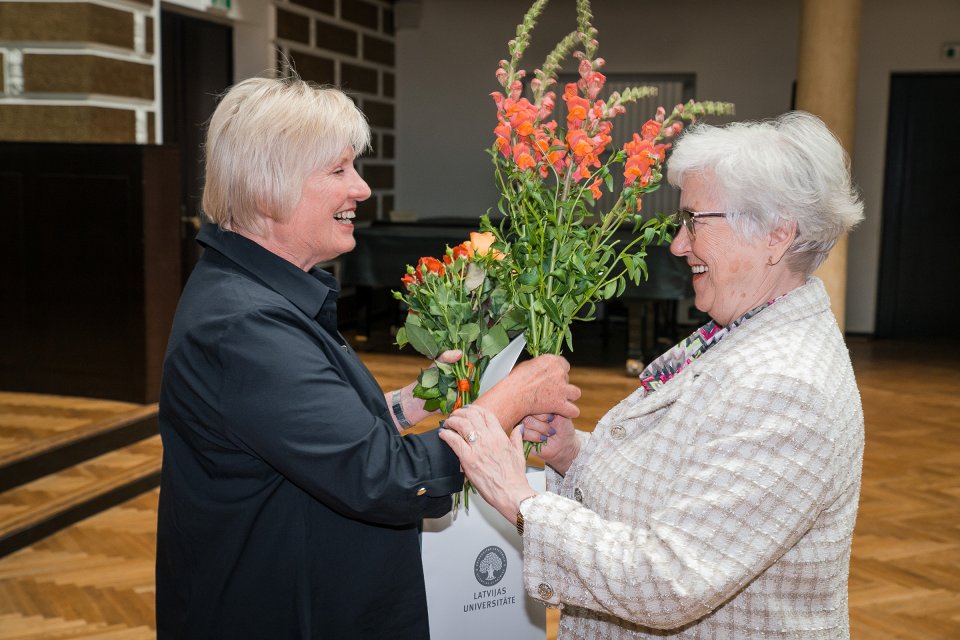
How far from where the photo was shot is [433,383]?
1720 mm

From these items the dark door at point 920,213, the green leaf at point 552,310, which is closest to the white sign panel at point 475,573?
the green leaf at point 552,310

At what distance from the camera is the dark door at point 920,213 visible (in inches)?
354

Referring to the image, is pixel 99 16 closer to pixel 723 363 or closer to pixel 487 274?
pixel 487 274

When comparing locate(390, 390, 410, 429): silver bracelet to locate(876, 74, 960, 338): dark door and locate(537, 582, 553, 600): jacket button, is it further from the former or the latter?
locate(876, 74, 960, 338): dark door

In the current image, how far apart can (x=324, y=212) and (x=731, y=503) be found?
0.76m

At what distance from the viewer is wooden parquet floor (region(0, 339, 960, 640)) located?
308cm

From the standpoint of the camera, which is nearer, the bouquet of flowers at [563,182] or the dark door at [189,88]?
the bouquet of flowers at [563,182]

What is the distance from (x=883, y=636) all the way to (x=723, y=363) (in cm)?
204

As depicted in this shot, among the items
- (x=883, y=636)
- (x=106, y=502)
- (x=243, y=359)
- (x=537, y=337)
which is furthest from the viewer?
(x=106, y=502)

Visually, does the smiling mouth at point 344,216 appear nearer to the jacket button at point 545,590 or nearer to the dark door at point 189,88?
the jacket button at point 545,590

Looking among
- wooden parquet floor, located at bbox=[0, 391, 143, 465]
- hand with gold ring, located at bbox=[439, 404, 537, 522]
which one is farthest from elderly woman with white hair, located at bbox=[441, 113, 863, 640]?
wooden parquet floor, located at bbox=[0, 391, 143, 465]

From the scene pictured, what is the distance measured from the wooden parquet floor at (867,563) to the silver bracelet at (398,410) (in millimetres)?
1442

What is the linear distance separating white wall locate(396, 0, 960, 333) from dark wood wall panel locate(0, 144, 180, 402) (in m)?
4.93

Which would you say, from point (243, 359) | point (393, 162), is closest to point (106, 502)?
point (243, 359)
